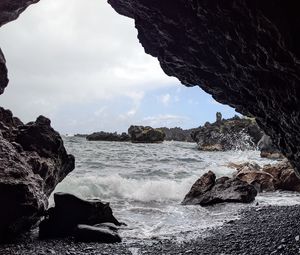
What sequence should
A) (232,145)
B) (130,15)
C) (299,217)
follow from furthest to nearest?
(232,145) → (130,15) → (299,217)

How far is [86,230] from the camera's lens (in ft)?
31.8

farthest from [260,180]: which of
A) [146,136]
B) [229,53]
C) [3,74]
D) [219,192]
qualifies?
[146,136]

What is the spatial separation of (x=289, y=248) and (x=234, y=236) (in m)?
2.18

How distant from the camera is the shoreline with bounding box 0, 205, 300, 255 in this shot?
26.3 ft

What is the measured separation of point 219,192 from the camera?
53.6ft

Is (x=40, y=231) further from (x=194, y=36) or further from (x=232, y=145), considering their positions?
(x=232, y=145)

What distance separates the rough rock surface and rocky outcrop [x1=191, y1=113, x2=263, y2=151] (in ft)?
165

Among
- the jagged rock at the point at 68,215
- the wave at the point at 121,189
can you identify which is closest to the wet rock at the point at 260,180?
the wave at the point at 121,189

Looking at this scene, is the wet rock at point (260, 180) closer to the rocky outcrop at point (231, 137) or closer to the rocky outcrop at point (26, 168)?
the rocky outcrop at point (26, 168)

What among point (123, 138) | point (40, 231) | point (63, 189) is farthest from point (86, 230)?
point (123, 138)

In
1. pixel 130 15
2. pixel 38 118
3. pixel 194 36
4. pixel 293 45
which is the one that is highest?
pixel 130 15

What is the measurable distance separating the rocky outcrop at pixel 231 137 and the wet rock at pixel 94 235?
52.0 metres

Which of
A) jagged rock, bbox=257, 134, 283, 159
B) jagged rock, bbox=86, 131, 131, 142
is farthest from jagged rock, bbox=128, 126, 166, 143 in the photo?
jagged rock, bbox=257, 134, 283, 159

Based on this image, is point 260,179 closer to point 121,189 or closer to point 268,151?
point 121,189
